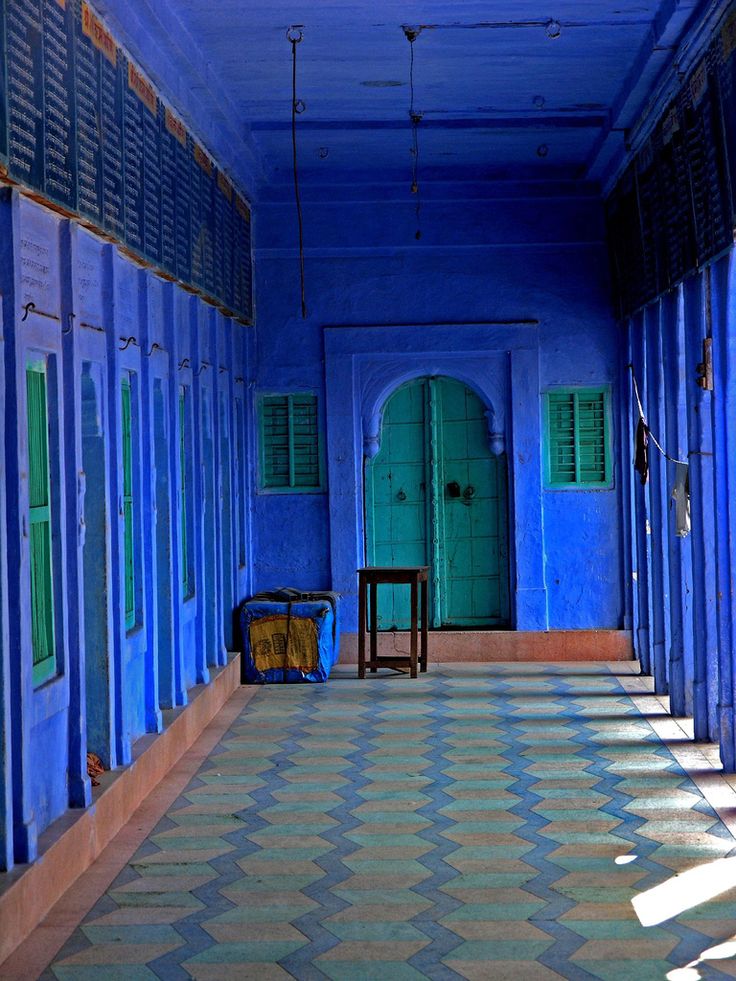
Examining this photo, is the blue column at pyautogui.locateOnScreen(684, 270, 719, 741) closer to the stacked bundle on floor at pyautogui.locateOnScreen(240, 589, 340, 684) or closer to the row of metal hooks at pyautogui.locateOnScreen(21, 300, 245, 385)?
the row of metal hooks at pyautogui.locateOnScreen(21, 300, 245, 385)

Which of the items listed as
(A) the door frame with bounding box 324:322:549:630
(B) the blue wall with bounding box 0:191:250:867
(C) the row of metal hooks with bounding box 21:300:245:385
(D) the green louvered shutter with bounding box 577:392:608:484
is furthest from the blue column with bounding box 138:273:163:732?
(D) the green louvered shutter with bounding box 577:392:608:484

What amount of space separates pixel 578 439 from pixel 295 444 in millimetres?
2419

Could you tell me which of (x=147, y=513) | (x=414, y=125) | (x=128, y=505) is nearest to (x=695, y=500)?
(x=147, y=513)

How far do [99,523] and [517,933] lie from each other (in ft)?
9.14

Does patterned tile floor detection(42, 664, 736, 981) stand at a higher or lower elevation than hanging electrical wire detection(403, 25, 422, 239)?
lower

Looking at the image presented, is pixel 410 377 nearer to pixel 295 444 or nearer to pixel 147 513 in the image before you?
pixel 295 444

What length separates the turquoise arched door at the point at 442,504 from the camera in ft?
37.2

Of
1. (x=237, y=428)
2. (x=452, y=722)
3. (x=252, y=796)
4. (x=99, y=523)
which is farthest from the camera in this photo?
(x=237, y=428)

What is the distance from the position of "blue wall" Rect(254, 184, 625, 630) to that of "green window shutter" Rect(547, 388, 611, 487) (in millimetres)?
106

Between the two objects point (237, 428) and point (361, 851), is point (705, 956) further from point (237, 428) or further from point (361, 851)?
point (237, 428)

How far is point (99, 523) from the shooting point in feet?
20.8

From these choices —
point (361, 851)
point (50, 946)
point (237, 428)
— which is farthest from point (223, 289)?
point (50, 946)

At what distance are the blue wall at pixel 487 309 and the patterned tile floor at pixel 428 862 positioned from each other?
A: 253 centimetres

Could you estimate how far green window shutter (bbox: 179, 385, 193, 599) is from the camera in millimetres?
8508
